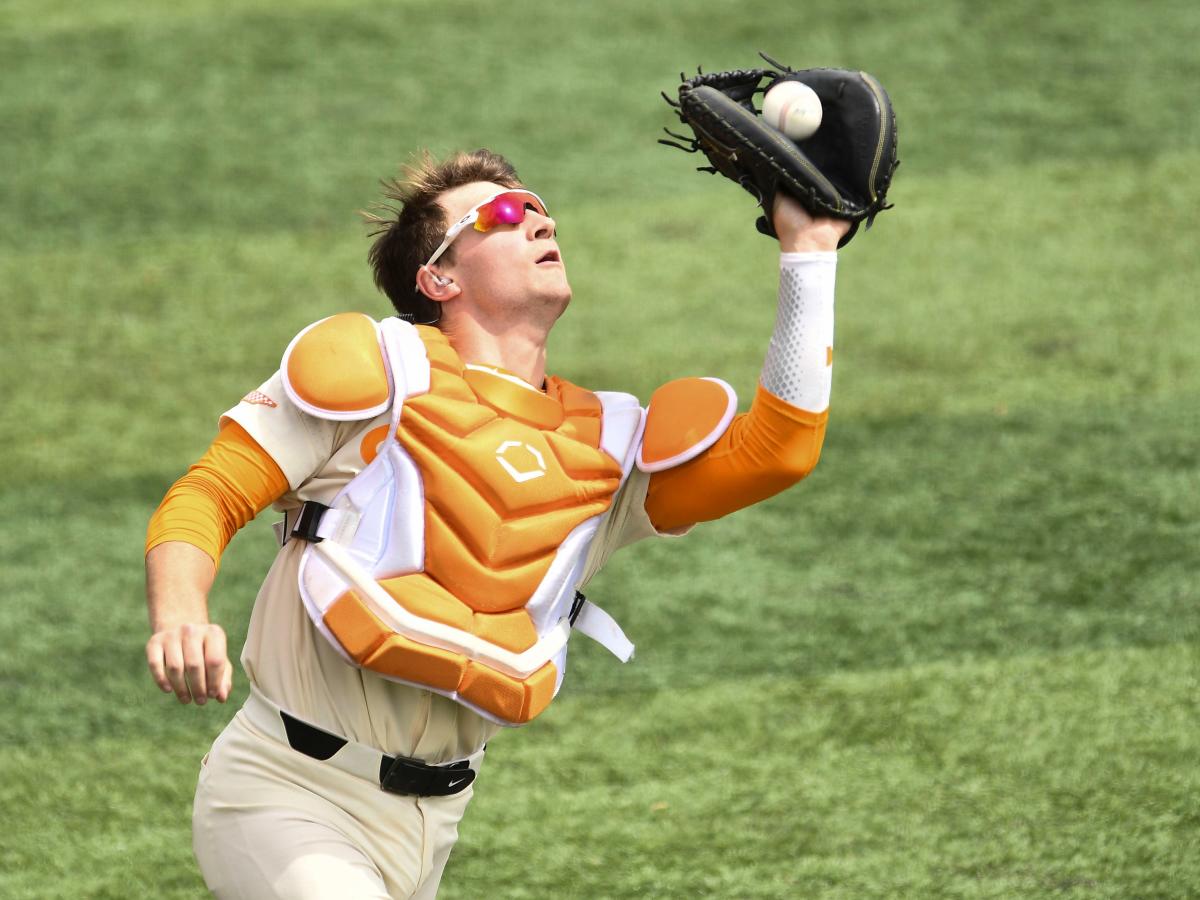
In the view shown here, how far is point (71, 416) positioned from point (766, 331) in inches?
125

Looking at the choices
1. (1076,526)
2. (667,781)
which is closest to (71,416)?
(667,781)

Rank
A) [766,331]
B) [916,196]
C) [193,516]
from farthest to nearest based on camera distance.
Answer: [916,196] < [766,331] < [193,516]

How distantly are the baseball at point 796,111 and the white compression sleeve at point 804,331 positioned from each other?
24cm

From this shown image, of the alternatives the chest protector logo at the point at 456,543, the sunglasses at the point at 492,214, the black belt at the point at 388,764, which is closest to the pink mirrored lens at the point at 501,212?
the sunglasses at the point at 492,214

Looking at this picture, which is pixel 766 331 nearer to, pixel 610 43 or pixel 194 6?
pixel 610 43

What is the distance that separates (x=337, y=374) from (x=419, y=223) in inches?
22.7

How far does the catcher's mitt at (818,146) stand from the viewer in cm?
305

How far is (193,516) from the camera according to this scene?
295 centimetres

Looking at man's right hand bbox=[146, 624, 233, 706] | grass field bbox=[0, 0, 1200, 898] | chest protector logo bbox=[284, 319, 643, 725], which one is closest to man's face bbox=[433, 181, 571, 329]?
chest protector logo bbox=[284, 319, 643, 725]

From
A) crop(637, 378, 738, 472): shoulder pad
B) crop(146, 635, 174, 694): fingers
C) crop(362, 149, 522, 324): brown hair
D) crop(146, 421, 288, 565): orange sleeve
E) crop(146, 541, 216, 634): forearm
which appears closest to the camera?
crop(146, 635, 174, 694): fingers

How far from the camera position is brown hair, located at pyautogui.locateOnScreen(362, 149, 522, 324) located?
3.49 meters

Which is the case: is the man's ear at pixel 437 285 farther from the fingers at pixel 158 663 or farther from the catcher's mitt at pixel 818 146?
the fingers at pixel 158 663

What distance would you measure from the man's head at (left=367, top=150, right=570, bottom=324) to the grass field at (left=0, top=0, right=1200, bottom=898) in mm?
1803

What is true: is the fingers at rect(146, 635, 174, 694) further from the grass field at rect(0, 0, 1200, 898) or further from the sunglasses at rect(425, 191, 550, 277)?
the grass field at rect(0, 0, 1200, 898)
